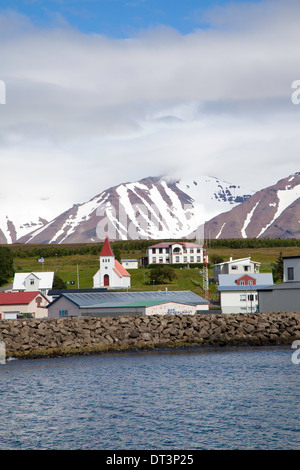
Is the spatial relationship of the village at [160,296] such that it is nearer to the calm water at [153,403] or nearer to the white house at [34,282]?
the white house at [34,282]

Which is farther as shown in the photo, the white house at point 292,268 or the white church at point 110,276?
the white church at point 110,276

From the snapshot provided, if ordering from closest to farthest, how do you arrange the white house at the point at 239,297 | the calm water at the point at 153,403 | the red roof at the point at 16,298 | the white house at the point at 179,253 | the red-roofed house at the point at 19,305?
the calm water at the point at 153,403
the red-roofed house at the point at 19,305
the red roof at the point at 16,298
the white house at the point at 239,297
the white house at the point at 179,253

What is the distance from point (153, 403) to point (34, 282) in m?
75.2

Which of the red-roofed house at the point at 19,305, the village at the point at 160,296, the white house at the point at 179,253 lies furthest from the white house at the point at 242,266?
the white house at the point at 179,253

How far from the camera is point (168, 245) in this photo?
177m

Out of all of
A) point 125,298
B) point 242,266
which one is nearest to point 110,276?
point 242,266

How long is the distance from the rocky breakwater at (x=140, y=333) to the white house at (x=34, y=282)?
144 ft

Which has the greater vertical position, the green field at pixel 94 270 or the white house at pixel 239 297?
the green field at pixel 94 270

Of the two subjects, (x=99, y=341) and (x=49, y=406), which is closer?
(x=49, y=406)

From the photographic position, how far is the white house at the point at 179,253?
170250mm

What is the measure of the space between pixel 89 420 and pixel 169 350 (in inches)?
1020
